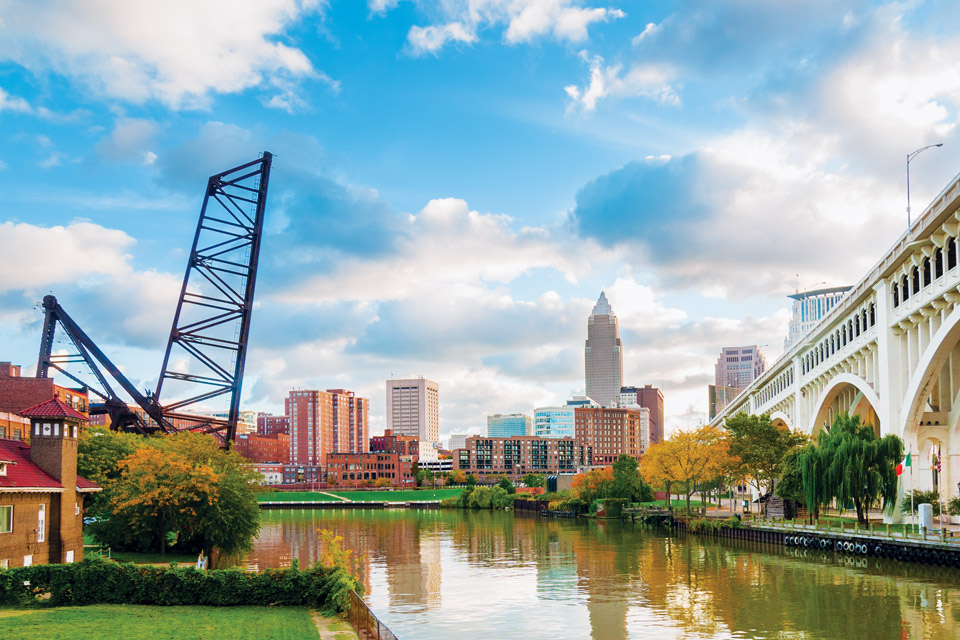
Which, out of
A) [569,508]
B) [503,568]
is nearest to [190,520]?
[503,568]

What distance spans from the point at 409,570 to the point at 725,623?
24.8m

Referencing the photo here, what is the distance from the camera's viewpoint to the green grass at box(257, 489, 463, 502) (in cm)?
18550

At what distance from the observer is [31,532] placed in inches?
1470

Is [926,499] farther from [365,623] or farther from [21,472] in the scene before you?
[21,472]

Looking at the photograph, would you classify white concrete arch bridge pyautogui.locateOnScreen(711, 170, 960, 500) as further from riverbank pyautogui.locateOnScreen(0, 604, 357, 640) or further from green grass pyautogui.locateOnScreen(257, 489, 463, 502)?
green grass pyautogui.locateOnScreen(257, 489, 463, 502)

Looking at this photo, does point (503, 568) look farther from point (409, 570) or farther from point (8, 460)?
point (8, 460)

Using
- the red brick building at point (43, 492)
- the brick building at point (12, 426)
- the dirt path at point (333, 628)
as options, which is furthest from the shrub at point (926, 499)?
the brick building at point (12, 426)

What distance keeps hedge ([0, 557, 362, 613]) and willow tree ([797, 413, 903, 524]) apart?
142 ft

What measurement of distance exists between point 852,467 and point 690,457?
32.0 metres

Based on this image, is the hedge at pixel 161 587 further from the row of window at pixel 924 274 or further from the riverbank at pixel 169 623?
the row of window at pixel 924 274

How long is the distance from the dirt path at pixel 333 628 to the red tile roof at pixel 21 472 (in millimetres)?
14687

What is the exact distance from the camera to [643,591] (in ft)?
143

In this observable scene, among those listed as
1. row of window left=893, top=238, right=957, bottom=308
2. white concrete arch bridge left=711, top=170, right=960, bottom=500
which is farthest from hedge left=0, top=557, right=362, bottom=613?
row of window left=893, top=238, right=957, bottom=308

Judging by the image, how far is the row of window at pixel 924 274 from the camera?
169 ft
